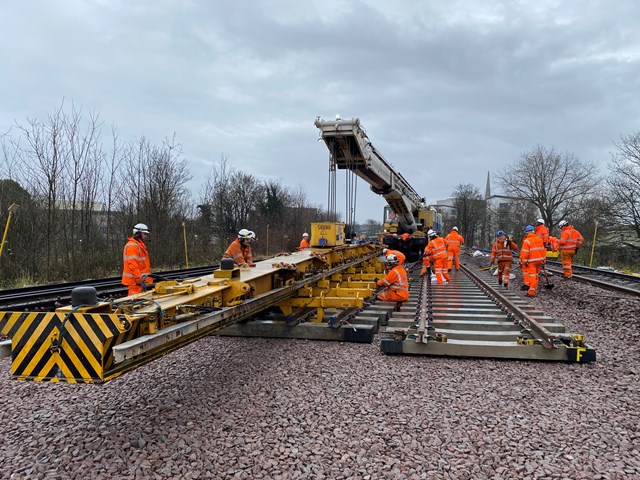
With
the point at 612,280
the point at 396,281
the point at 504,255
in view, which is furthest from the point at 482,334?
the point at 612,280

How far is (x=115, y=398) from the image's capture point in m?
3.68

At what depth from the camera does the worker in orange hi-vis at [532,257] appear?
8.90 metres

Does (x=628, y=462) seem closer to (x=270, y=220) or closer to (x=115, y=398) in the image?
(x=115, y=398)

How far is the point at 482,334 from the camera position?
5254 mm

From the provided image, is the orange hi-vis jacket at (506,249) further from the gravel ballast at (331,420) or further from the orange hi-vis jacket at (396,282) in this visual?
the gravel ballast at (331,420)

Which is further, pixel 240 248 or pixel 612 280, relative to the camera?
pixel 612 280

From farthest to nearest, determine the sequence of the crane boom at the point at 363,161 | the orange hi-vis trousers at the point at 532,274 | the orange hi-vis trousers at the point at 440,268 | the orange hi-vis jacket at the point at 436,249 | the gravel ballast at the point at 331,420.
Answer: the orange hi-vis trousers at the point at 440,268 → the orange hi-vis jacket at the point at 436,249 → the orange hi-vis trousers at the point at 532,274 → the crane boom at the point at 363,161 → the gravel ballast at the point at 331,420

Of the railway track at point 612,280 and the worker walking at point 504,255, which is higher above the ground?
the worker walking at point 504,255

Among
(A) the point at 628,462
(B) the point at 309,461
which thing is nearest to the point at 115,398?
(B) the point at 309,461

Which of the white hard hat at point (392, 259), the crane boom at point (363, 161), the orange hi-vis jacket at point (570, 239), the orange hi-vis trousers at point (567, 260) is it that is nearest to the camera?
the white hard hat at point (392, 259)

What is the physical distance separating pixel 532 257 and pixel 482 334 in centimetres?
473

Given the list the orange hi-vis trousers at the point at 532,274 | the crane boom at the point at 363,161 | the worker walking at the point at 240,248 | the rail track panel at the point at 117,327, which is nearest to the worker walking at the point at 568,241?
the orange hi-vis trousers at the point at 532,274

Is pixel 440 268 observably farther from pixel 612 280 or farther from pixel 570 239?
pixel 612 280

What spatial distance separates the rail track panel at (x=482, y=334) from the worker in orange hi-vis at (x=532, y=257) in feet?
6.01
